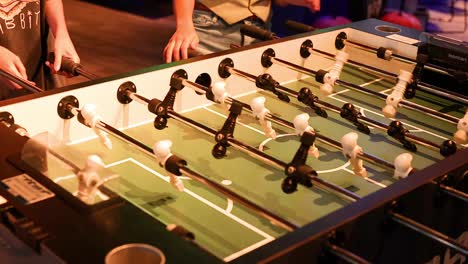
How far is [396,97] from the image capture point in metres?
2.15

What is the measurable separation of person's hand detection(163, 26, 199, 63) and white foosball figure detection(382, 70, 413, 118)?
2.65ft

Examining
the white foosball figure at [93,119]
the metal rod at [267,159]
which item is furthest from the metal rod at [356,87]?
the white foosball figure at [93,119]

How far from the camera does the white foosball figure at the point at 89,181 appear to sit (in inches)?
49.5

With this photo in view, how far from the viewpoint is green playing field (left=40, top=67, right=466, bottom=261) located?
154 cm

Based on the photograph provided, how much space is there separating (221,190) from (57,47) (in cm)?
143

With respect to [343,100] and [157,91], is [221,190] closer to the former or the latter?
[157,91]

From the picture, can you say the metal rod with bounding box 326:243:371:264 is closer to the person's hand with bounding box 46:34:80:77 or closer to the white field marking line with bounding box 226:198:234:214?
the white field marking line with bounding box 226:198:234:214

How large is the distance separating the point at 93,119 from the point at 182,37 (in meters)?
0.96

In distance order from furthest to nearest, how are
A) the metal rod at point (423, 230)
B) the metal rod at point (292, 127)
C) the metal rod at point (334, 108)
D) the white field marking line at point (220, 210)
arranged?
the metal rod at point (334, 108) → the metal rod at point (292, 127) → the white field marking line at point (220, 210) → the metal rod at point (423, 230)

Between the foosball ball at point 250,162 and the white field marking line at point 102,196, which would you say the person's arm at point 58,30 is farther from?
the white field marking line at point 102,196

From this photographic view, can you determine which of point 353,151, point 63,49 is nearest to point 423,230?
point 353,151

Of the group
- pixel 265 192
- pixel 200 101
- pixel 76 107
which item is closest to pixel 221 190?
pixel 265 192

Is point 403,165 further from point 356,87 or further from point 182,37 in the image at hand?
point 182,37

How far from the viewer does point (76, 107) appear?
1822 millimetres
